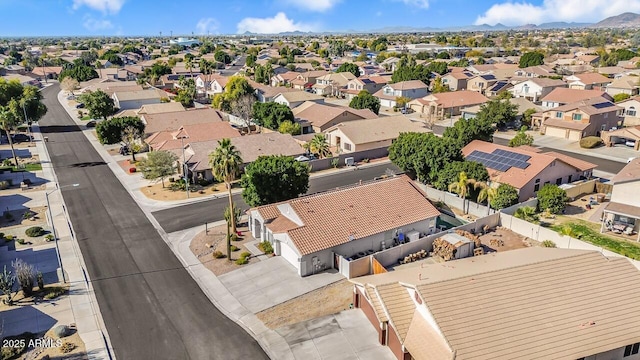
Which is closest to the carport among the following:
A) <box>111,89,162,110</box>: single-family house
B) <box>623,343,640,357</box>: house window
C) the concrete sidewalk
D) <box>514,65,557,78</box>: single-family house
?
<box>623,343,640,357</box>: house window

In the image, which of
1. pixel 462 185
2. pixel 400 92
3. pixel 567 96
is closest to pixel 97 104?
pixel 400 92

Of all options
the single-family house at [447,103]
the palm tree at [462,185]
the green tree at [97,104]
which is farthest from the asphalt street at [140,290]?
the single-family house at [447,103]

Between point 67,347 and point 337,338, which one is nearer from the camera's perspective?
point 67,347

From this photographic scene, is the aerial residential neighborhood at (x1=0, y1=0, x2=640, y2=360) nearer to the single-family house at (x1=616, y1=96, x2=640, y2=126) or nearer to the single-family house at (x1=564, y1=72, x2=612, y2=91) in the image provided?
the single-family house at (x1=616, y1=96, x2=640, y2=126)

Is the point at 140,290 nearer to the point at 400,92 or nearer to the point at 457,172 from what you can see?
the point at 457,172

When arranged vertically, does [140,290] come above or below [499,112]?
below

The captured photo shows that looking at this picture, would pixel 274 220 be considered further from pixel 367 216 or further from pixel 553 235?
pixel 553 235
